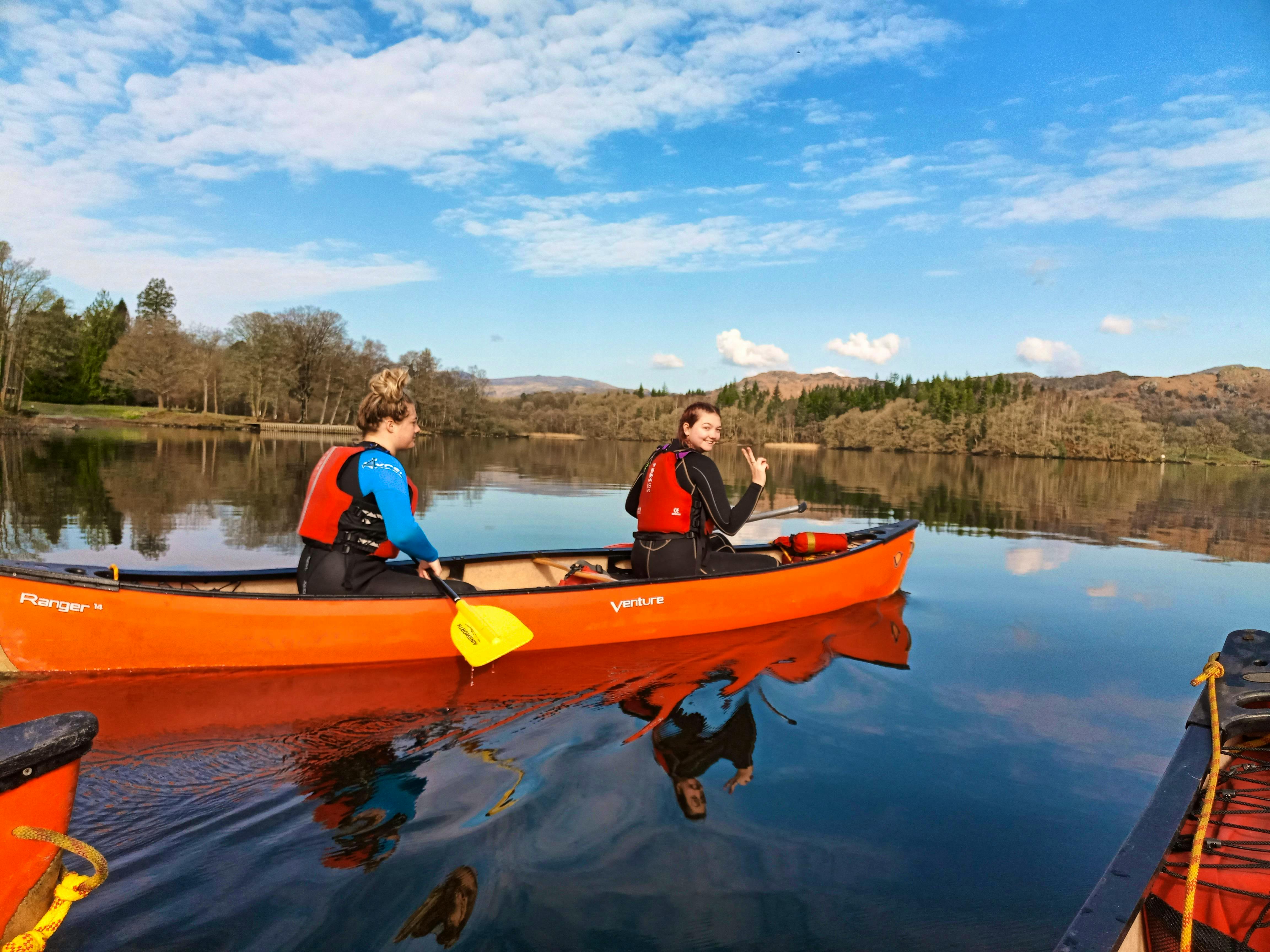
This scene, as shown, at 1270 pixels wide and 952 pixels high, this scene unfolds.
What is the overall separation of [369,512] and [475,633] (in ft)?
3.37

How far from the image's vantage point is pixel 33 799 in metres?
1.86

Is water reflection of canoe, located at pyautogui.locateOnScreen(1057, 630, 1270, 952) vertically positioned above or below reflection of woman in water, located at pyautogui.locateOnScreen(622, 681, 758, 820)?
above

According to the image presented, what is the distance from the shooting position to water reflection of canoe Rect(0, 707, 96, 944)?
1808 millimetres

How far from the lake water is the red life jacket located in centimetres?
96

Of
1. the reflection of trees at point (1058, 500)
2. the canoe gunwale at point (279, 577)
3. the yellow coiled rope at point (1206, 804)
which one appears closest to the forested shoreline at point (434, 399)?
the reflection of trees at point (1058, 500)

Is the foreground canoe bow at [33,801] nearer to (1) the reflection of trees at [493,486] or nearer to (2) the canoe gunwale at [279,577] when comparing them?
(2) the canoe gunwale at [279,577]

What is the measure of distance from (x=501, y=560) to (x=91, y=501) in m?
9.91

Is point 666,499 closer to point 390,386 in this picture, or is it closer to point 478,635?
point 478,635

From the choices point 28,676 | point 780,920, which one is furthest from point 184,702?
point 780,920

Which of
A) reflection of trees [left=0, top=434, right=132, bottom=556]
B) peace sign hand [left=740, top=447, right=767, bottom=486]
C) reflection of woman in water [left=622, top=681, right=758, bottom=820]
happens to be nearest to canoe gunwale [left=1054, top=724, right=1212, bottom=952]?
reflection of woman in water [left=622, top=681, right=758, bottom=820]

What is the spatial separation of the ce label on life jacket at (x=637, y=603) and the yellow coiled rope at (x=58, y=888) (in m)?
3.71

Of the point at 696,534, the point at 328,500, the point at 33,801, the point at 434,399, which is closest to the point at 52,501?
the point at 328,500

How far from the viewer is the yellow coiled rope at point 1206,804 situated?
1866 millimetres

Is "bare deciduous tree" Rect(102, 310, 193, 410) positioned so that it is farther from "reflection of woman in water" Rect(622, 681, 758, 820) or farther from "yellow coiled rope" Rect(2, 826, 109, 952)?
"yellow coiled rope" Rect(2, 826, 109, 952)
